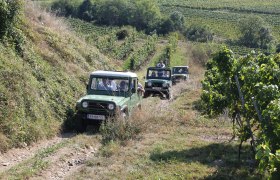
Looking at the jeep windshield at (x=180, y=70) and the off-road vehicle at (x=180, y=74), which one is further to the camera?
the jeep windshield at (x=180, y=70)

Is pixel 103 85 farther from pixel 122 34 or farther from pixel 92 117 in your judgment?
pixel 122 34

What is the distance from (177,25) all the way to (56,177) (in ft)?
209

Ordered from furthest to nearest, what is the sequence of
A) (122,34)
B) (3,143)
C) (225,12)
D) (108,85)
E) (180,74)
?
(225,12) < (122,34) < (180,74) < (108,85) < (3,143)

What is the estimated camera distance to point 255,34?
65375 mm

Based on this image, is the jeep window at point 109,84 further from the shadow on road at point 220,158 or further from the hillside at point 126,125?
the shadow on road at point 220,158

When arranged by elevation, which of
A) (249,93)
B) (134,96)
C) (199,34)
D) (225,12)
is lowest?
(199,34)

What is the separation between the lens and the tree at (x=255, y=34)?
205 feet

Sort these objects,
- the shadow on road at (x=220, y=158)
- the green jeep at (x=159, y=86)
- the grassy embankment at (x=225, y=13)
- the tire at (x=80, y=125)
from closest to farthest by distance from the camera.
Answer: the shadow on road at (x=220, y=158) < the tire at (x=80, y=125) < the green jeep at (x=159, y=86) < the grassy embankment at (x=225, y=13)

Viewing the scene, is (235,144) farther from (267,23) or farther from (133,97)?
(267,23)

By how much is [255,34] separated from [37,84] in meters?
57.6

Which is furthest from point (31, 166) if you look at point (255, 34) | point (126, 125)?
point (255, 34)

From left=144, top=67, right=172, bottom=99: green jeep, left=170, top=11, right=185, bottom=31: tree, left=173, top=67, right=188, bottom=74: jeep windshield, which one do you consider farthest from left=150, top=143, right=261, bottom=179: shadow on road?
left=170, top=11, right=185, bottom=31: tree

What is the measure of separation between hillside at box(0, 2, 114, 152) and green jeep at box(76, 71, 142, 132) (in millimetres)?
930

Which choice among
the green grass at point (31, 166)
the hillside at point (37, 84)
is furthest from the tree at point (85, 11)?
the green grass at point (31, 166)
